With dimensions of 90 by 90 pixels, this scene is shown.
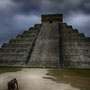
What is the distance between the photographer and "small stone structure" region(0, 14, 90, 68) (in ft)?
73.2

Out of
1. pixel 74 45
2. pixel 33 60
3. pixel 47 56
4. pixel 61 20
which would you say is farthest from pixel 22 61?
pixel 61 20

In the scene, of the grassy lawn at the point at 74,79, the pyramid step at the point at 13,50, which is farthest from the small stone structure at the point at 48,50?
the grassy lawn at the point at 74,79

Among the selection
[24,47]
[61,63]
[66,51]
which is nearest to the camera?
[61,63]

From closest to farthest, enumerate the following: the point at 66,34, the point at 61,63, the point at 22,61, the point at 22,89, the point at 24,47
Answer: the point at 22,89 < the point at 61,63 < the point at 22,61 < the point at 24,47 < the point at 66,34

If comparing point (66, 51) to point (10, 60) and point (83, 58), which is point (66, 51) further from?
point (10, 60)

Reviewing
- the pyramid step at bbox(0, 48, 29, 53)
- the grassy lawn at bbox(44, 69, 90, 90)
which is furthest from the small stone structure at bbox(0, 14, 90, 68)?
the grassy lawn at bbox(44, 69, 90, 90)

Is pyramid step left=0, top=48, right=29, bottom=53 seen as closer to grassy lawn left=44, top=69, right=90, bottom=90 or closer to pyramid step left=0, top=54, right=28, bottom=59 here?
pyramid step left=0, top=54, right=28, bottom=59

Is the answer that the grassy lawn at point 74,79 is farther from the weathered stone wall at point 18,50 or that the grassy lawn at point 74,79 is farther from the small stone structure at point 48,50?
the weathered stone wall at point 18,50

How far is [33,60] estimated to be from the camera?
23078 mm

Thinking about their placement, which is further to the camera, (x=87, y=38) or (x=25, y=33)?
(x=25, y=33)

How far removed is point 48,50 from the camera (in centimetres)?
2492

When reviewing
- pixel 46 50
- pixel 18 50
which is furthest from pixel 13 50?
pixel 46 50

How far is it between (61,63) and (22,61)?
6.94 m

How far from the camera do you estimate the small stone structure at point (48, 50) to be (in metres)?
22.3
